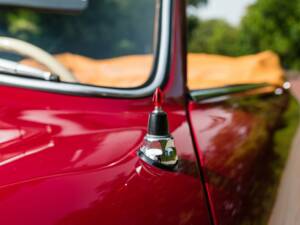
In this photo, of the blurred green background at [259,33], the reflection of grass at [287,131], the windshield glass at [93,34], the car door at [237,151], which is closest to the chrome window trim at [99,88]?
the car door at [237,151]

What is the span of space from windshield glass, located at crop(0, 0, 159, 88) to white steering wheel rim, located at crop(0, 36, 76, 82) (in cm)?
42

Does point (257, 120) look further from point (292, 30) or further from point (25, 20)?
point (292, 30)

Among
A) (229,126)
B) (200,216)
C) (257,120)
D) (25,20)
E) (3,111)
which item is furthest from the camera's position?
(25,20)

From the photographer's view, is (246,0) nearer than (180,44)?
No

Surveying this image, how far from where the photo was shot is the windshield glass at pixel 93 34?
2385 millimetres

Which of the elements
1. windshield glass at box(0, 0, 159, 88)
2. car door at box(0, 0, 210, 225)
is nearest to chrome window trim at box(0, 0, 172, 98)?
car door at box(0, 0, 210, 225)

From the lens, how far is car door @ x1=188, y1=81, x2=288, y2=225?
1357 mm

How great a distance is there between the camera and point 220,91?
208 cm

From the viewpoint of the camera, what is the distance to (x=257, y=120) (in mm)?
2104

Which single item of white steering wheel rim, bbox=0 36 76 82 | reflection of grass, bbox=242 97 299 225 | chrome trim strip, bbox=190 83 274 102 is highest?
white steering wheel rim, bbox=0 36 76 82

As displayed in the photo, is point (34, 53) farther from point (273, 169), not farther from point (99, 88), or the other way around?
point (273, 169)

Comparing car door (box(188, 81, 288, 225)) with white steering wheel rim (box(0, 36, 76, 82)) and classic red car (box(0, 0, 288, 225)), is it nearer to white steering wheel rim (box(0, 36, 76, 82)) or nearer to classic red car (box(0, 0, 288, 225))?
classic red car (box(0, 0, 288, 225))

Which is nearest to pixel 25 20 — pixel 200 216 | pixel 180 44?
pixel 180 44

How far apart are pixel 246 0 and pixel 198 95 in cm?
164
